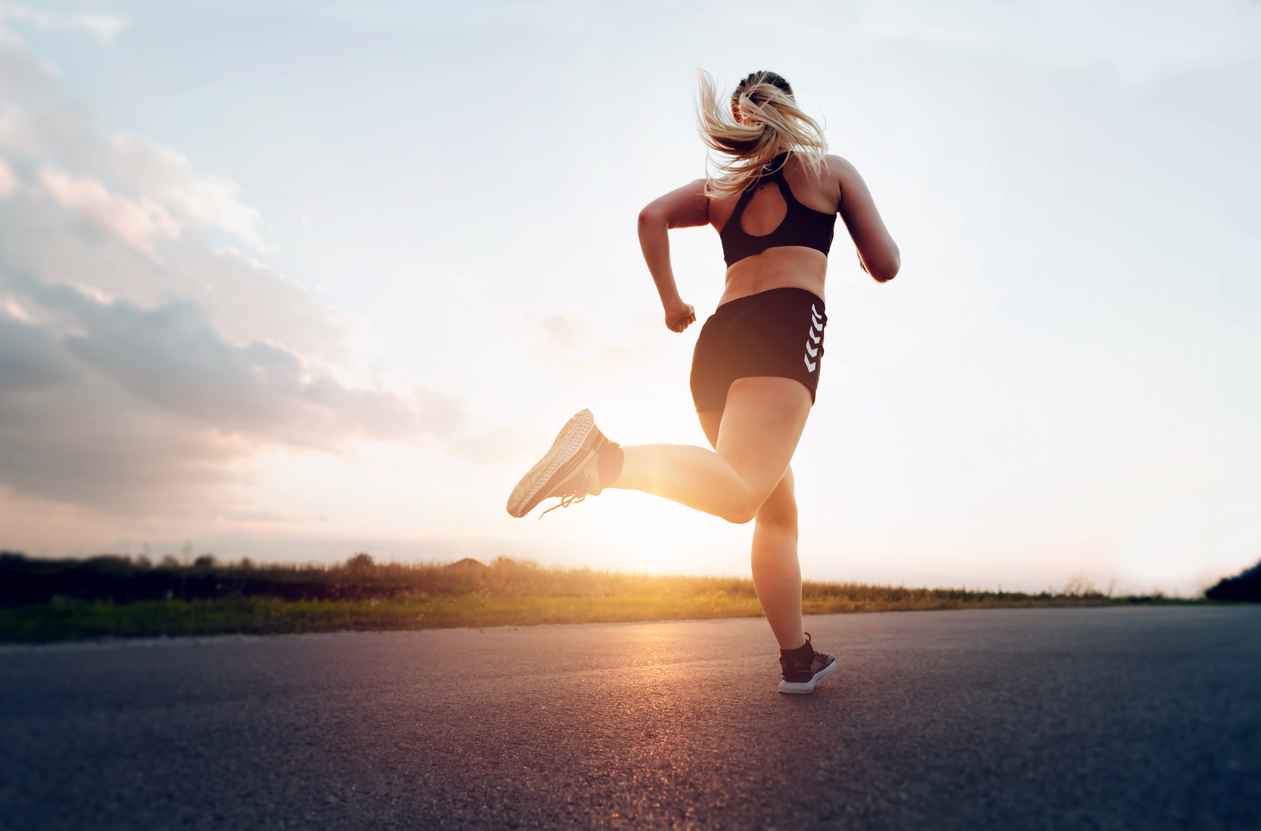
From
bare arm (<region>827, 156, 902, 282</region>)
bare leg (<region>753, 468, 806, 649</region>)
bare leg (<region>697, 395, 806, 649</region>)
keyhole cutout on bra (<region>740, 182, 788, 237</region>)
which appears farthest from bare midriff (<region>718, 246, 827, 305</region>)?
bare leg (<region>753, 468, 806, 649</region>)

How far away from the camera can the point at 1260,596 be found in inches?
569

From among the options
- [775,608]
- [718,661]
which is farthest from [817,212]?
[718,661]

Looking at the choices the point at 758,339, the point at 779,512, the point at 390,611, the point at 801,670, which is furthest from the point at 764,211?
the point at 390,611

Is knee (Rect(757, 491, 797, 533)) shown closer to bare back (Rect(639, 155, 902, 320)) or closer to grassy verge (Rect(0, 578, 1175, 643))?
bare back (Rect(639, 155, 902, 320))

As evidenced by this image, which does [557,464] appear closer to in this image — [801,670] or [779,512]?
[779,512]

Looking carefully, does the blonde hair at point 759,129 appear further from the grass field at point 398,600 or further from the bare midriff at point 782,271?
the grass field at point 398,600

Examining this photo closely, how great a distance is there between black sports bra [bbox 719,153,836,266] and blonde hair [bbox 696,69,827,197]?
0.14ft

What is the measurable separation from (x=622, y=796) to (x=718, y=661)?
261 cm

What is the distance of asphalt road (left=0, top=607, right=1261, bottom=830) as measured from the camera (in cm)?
198

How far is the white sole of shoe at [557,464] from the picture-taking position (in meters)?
2.87

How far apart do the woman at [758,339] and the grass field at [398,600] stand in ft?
16.6

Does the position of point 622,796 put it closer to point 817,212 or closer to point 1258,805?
point 1258,805

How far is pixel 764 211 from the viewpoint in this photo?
336 centimetres

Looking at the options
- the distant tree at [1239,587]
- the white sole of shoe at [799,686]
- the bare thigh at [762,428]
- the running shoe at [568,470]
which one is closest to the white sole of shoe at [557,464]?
the running shoe at [568,470]
